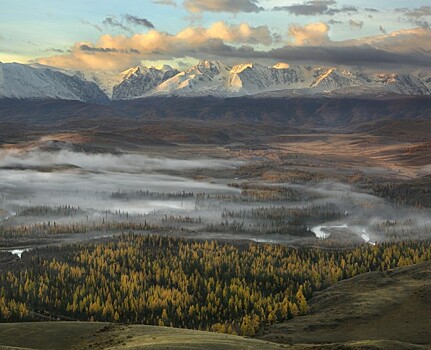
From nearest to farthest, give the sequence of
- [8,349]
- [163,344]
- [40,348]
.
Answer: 1. [8,349]
2. [163,344]
3. [40,348]

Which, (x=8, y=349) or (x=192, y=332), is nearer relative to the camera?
(x=8, y=349)

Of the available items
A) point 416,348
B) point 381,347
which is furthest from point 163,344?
point 416,348

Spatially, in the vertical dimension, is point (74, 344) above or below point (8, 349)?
below

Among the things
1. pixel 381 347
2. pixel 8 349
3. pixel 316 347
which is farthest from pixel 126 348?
pixel 381 347

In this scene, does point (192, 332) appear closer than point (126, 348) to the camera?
No

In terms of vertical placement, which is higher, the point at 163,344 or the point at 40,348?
the point at 163,344

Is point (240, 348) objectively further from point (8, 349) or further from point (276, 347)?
point (8, 349)

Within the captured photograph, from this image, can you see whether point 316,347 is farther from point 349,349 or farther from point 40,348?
point 40,348

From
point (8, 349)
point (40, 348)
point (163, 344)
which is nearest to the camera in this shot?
point (8, 349)
